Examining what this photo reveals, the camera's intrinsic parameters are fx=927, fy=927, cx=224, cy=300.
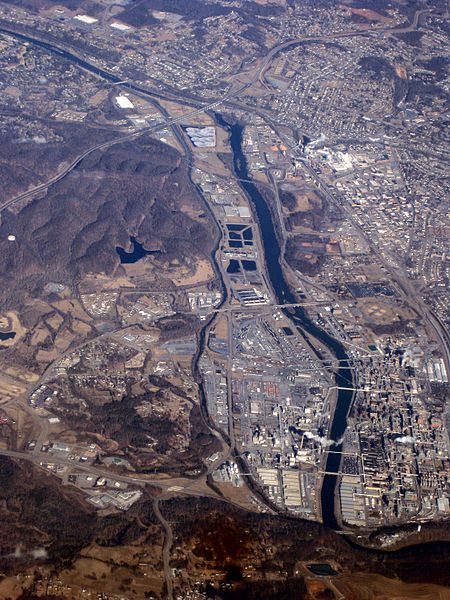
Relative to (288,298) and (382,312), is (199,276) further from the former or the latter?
(382,312)

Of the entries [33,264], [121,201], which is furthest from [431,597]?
[121,201]

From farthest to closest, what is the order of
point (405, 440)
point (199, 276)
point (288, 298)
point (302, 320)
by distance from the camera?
point (199, 276) → point (288, 298) → point (302, 320) → point (405, 440)

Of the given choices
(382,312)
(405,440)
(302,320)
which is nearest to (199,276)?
(302,320)

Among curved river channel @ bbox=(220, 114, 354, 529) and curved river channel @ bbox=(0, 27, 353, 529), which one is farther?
curved river channel @ bbox=(0, 27, 353, 529)

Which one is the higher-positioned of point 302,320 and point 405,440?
point 302,320

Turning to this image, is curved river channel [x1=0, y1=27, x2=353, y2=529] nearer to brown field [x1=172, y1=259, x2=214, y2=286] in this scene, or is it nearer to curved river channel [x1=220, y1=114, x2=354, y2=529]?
curved river channel [x1=220, y1=114, x2=354, y2=529]

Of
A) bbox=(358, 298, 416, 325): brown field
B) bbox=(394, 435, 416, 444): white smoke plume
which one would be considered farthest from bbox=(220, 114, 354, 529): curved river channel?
bbox=(358, 298, 416, 325): brown field

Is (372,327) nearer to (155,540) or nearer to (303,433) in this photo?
(303,433)

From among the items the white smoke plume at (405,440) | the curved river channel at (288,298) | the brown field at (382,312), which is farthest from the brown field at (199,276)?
the white smoke plume at (405,440)
